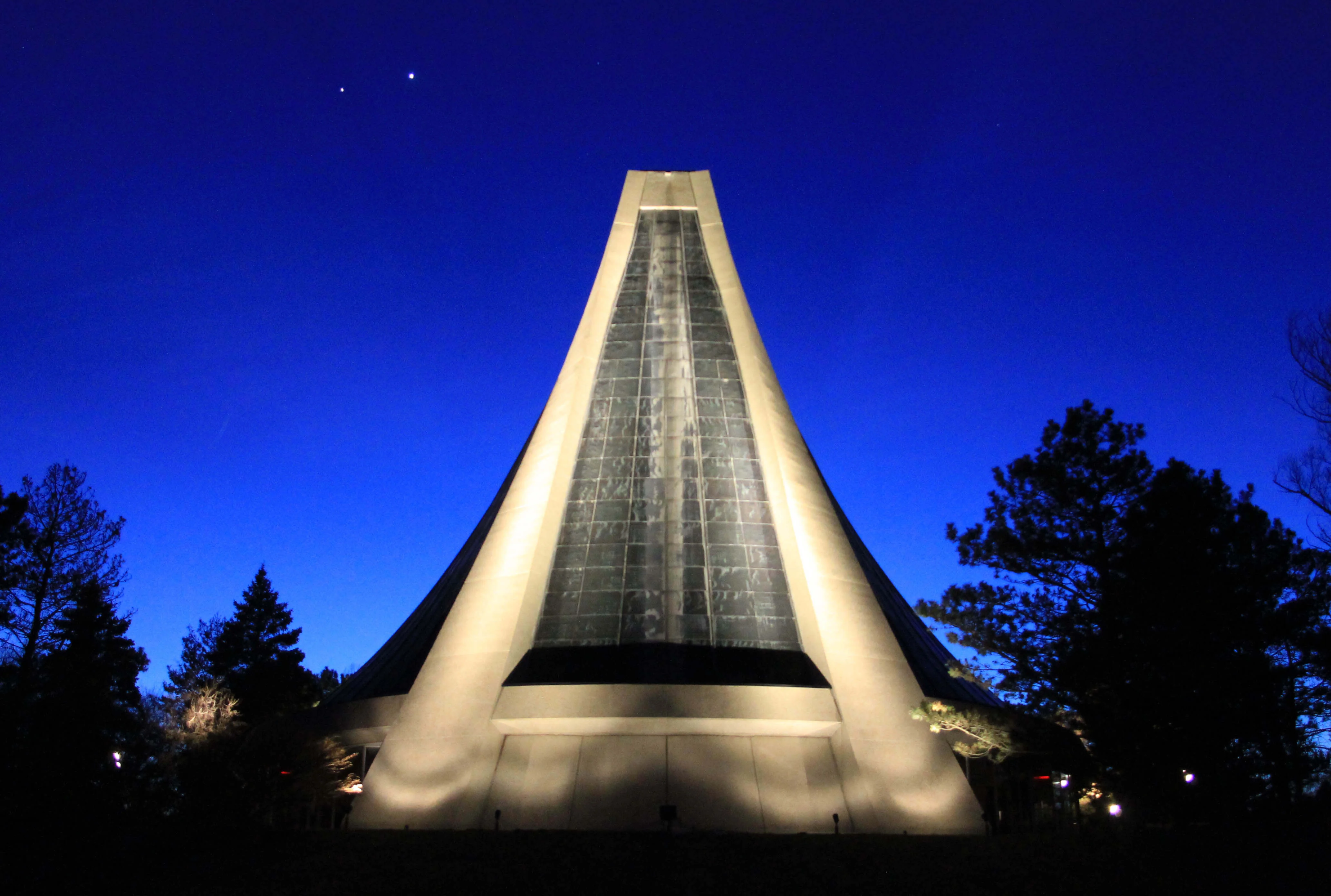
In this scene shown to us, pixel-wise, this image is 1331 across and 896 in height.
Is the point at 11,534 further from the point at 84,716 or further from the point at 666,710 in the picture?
the point at 666,710

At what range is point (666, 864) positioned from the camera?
9758 millimetres

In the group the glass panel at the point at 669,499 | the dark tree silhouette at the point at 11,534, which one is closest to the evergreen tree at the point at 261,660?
the dark tree silhouette at the point at 11,534

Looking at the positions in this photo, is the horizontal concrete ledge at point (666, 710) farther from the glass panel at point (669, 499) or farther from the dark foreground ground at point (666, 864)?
the dark foreground ground at point (666, 864)

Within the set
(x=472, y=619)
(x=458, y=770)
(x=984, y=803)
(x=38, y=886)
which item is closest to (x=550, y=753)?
(x=458, y=770)

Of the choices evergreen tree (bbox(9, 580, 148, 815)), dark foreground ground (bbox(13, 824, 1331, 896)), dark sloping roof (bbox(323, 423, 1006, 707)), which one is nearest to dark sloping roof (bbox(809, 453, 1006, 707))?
dark sloping roof (bbox(323, 423, 1006, 707))

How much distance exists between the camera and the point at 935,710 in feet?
49.9

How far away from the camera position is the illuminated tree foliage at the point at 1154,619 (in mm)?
13180

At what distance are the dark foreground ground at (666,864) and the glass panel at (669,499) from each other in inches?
207

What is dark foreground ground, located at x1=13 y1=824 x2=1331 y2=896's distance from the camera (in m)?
8.89

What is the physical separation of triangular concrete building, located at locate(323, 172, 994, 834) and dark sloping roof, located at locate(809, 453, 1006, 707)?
96 millimetres

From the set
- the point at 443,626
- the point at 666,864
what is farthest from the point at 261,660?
the point at 666,864

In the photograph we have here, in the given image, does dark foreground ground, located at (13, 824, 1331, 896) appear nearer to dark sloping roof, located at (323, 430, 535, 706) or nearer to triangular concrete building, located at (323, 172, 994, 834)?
triangular concrete building, located at (323, 172, 994, 834)

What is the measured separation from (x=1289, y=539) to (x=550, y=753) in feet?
45.0

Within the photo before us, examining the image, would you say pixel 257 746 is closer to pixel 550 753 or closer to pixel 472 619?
pixel 472 619
